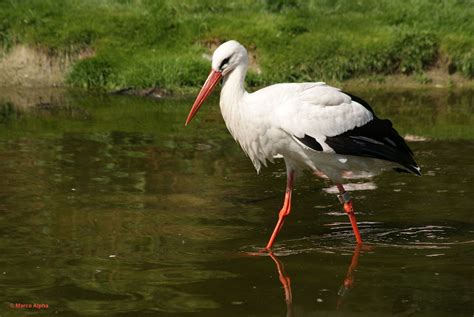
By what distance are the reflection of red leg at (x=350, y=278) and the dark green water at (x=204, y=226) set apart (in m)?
0.01

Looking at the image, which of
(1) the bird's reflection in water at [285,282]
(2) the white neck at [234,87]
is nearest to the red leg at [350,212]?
(1) the bird's reflection in water at [285,282]

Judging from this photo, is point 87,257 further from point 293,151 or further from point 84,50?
point 84,50

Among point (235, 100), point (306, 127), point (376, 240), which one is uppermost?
point (235, 100)

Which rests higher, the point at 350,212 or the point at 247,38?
the point at 247,38

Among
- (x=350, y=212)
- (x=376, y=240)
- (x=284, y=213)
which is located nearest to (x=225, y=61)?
(x=284, y=213)

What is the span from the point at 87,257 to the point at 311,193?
255 centimetres

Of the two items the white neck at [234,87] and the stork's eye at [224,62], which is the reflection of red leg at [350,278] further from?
the stork's eye at [224,62]

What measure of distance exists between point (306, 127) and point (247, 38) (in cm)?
660

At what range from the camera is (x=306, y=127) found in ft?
23.4

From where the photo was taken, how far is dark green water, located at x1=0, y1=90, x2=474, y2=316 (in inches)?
236

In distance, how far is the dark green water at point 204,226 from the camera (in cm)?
600

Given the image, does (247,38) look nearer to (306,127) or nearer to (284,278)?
(306,127)

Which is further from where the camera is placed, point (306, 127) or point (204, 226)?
point (204, 226)

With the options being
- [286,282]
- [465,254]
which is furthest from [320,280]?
[465,254]
